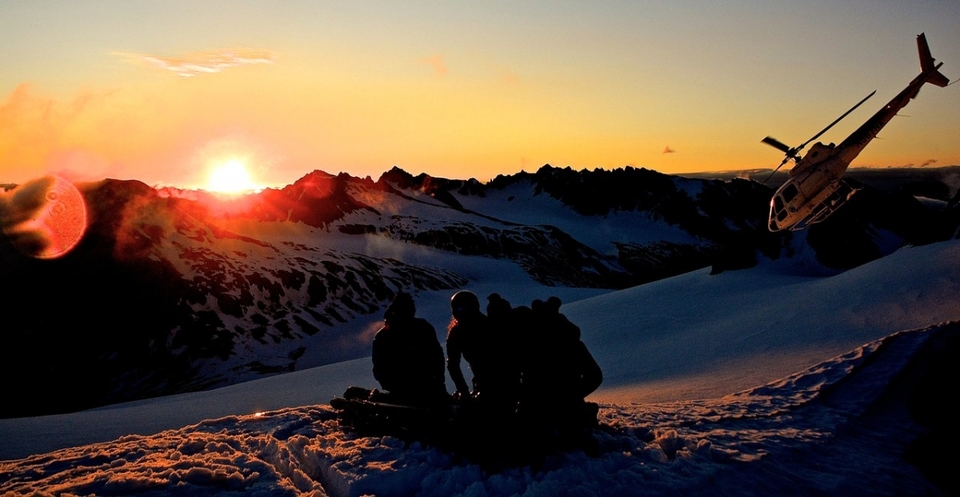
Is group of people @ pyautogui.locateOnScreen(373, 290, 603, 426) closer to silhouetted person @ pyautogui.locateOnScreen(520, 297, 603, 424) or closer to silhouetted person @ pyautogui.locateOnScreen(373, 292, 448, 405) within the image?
silhouetted person @ pyautogui.locateOnScreen(520, 297, 603, 424)

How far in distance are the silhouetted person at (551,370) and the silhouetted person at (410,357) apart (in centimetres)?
134

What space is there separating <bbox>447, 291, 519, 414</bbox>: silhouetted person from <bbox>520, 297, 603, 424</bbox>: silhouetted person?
21 cm

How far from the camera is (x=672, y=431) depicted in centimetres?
793

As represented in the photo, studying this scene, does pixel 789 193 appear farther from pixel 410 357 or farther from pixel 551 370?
pixel 410 357

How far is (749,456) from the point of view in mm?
7398

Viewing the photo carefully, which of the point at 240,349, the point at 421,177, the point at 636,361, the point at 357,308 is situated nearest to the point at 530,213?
the point at 421,177

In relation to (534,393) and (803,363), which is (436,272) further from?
(534,393)

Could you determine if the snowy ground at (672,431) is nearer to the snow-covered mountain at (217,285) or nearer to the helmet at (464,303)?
the helmet at (464,303)

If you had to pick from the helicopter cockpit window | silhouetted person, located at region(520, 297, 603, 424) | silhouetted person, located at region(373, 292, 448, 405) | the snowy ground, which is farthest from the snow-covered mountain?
→ silhouetted person, located at region(373, 292, 448, 405)

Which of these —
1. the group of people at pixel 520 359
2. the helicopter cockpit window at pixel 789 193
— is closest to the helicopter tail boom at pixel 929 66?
the helicopter cockpit window at pixel 789 193

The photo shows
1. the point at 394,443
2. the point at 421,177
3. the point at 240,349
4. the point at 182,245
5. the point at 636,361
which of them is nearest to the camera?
the point at 394,443

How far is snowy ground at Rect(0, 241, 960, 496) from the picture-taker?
6.68m

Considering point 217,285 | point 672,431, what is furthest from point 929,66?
point 217,285

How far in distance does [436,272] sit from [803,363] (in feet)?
154
